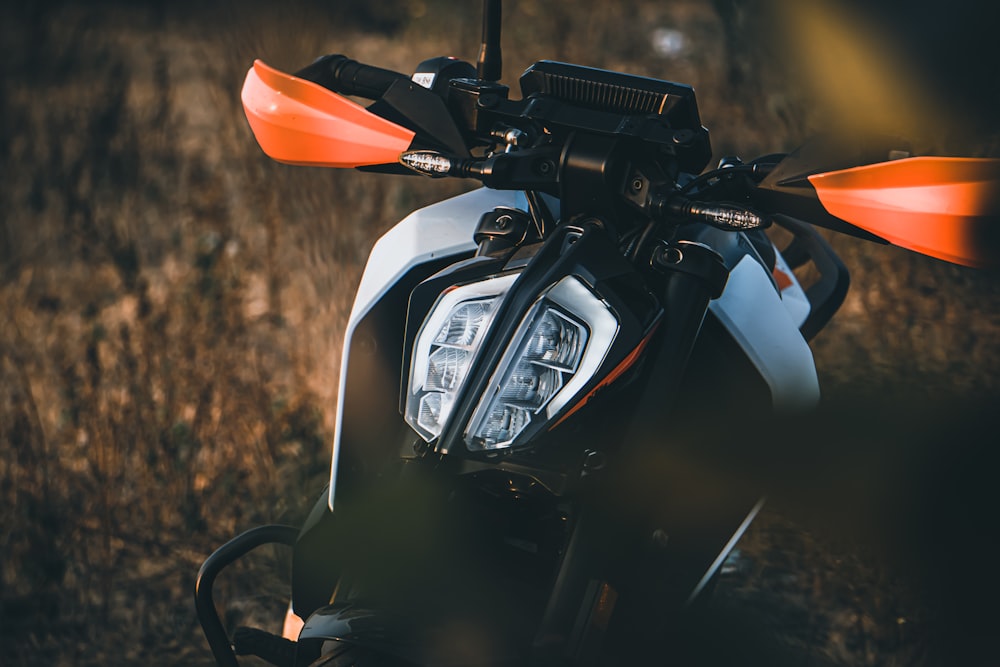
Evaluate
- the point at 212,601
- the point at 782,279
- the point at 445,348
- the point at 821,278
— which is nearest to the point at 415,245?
the point at 445,348

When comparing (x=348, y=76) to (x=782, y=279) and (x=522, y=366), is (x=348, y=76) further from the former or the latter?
(x=782, y=279)

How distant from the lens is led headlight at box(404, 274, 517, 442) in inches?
47.0

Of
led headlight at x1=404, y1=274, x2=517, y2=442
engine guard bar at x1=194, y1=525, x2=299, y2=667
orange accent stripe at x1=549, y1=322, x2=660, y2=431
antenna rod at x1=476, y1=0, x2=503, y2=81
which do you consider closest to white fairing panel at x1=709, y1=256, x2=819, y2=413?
orange accent stripe at x1=549, y1=322, x2=660, y2=431

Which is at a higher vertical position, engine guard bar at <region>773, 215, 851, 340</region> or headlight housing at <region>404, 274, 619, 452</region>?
engine guard bar at <region>773, 215, 851, 340</region>

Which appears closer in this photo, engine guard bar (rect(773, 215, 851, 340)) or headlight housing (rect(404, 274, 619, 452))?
headlight housing (rect(404, 274, 619, 452))

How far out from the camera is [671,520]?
140 centimetres

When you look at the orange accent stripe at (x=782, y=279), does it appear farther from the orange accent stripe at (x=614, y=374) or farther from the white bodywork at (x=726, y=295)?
the orange accent stripe at (x=614, y=374)

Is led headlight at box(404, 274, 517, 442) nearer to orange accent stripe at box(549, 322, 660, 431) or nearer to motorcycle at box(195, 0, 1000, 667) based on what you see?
motorcycle at box(195, 0, 1000, 667)

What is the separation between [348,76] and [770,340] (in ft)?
2.70

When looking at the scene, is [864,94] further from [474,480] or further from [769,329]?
[474,480]

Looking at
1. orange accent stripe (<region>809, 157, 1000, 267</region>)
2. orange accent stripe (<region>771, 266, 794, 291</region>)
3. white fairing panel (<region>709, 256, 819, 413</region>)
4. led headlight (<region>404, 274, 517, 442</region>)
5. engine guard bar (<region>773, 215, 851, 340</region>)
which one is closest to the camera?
orange accent stripe (<region>809, 157, 1000, 267</region>)

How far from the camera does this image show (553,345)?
3.84ft

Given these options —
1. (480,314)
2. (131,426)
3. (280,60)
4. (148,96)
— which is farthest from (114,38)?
(480,314)

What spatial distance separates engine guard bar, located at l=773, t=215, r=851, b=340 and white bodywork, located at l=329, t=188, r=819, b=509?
0.69m
